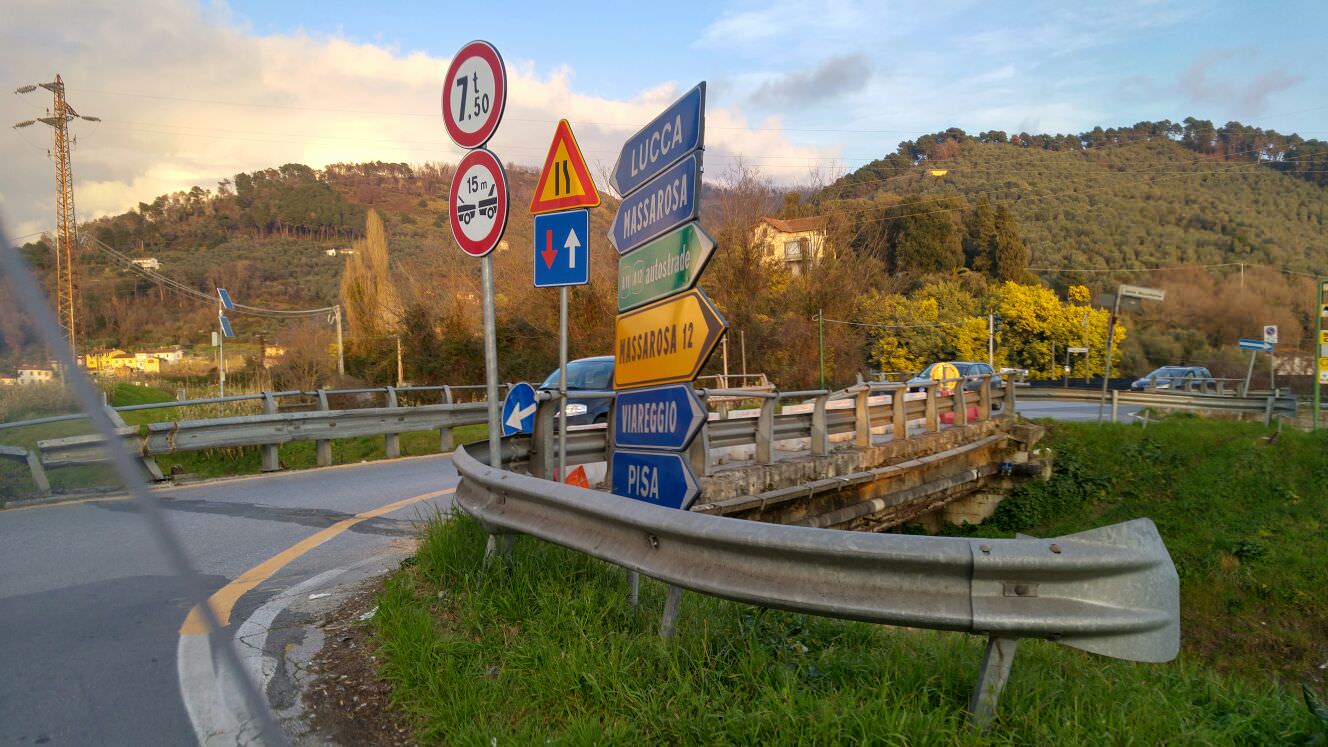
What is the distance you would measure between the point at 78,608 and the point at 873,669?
4548mm

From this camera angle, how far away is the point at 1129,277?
232 ft

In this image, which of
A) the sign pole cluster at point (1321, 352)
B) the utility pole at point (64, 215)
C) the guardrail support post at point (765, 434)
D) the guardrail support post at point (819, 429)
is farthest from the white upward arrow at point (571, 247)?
the sign pole cluster at point (1321, 352)

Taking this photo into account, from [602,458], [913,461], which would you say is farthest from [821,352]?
[602,458]

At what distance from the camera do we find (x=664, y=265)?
5.24 m

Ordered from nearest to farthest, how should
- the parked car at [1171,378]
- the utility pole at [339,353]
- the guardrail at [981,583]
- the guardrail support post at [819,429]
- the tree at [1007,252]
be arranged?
1. the guardrail at [981,583]
2. the guardrail support post at [819,429]
3. the utility pole at [339,353]
4. the parked car at [1171,378]
5. the tree at [1007,252]

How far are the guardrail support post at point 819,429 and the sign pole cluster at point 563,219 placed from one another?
5317 millimetres

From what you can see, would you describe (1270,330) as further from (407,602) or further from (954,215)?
(407,602)

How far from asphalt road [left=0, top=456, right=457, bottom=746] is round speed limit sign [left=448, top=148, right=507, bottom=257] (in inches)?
101

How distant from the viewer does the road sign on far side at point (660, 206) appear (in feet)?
15.9

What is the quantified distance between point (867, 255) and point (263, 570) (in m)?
41.8

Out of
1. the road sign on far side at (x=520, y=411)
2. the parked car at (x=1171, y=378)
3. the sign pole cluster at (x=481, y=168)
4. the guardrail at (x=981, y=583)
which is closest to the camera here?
the guardrail at (x=981, y=583)

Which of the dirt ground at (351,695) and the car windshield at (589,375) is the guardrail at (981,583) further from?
the car windshield at (589,375)

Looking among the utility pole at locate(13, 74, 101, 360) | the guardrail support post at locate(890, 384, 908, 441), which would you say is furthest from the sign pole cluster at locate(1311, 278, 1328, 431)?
the utility pole at locate(13, 74, 101, 360)

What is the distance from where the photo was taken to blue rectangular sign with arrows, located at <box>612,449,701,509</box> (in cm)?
494
